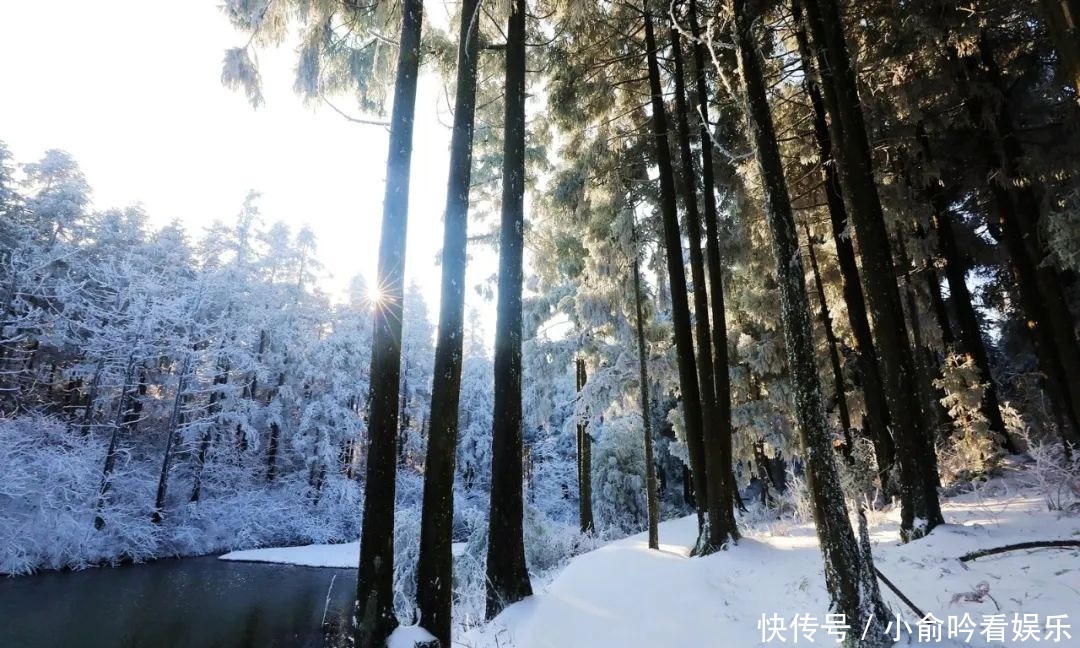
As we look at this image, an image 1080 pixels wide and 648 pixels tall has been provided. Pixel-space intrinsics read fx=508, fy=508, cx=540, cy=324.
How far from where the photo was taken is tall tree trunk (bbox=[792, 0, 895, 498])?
8734 mm

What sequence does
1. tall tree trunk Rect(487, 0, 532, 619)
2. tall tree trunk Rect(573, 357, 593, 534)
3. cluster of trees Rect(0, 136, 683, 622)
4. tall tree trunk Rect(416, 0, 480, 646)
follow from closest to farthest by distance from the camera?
tall tree trunk Rect(416, 0, 480, 646) → tall tree trunk Rect(487, 0, 532, 619) → tall tree trunk Rect(573, 357, 593, 534) → cluster of trees Rect(0, 136, 683, 622)

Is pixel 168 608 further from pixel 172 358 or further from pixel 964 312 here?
pixel 964 312

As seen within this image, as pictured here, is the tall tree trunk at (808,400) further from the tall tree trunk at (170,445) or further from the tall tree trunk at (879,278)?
the tall tree trunk at (170,445)

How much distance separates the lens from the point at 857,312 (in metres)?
9.42

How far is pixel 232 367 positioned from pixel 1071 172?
1365 inches

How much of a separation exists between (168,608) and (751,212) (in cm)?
1790

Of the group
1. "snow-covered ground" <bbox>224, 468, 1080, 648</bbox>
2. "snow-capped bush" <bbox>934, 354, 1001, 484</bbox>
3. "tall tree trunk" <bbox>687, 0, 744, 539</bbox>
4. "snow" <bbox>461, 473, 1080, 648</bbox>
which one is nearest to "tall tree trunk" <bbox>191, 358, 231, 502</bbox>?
"snow-covered ground" <bbox>224, 468, 1080, 648</bbox>

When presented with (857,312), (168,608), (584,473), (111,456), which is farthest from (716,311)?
(111,456)

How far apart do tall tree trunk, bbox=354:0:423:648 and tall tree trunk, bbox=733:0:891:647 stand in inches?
163

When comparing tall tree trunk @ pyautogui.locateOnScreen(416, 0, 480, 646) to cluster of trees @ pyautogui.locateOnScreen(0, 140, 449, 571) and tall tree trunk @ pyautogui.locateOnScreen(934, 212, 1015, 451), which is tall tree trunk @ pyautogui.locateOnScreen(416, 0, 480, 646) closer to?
tall tree trunk @ pyautogui.locateOnScreen(934, 212, 1015, 451)

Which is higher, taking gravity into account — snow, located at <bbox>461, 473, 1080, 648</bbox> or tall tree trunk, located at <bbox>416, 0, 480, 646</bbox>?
tall tree trunk, located at <bbox>416, 0, 480, 646</bbox>

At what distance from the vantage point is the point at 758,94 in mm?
5480

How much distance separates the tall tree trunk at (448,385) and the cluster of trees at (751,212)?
3 centimetres

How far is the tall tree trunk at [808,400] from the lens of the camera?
14.1 ft
